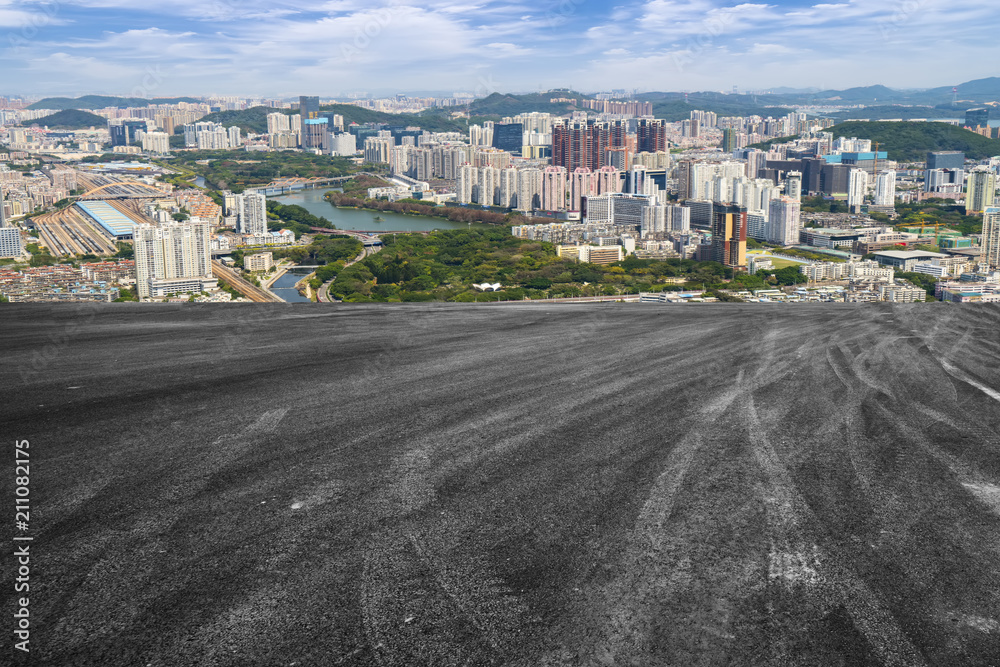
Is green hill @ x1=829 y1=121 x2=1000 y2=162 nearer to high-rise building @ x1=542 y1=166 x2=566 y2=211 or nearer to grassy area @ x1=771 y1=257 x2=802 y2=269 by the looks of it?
high-rise building @ x1=542 y1=166 x2=566 y2=211

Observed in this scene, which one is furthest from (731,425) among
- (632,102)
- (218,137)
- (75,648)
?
(632,102)

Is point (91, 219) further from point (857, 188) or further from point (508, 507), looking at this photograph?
point (857, 188)

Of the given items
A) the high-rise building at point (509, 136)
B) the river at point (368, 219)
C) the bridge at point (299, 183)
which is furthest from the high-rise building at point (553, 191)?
the high-rise building at point (509, 136)

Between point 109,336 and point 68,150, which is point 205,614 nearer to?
point 109,336

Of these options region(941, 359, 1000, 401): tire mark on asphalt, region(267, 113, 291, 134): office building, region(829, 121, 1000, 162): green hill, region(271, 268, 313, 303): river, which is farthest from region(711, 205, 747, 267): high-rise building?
region(267, 113, 291, 134): office building

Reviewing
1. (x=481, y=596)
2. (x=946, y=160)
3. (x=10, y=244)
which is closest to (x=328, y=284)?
(x=10, y=244)

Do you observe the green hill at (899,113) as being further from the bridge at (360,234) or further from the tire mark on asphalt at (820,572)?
the tire mark on asphalt at (820,572)
